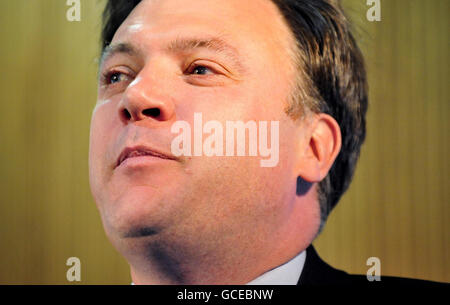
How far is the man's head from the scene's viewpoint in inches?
49.5

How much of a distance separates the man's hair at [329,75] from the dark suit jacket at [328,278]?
118 millimetres

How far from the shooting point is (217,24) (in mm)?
1361

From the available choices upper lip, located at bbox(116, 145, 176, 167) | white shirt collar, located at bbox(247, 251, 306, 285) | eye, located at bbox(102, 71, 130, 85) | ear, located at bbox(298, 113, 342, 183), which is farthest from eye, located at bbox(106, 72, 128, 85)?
white shirt collar, located at bbox(247, 251, 306, 285)

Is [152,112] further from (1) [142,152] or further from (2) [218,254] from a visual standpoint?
(2) [218,254]

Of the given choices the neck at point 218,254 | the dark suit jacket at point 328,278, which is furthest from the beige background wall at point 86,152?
the neck at point 218,254

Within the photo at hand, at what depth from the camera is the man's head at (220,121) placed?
1.26 meters

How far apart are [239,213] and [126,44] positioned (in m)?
0.57

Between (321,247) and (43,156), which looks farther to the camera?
(43,156)

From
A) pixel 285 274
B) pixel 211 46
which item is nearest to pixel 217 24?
pixel 211 46

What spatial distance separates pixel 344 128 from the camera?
1.57 metres

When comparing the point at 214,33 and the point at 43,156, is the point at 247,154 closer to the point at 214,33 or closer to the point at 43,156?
the point at 214,33
